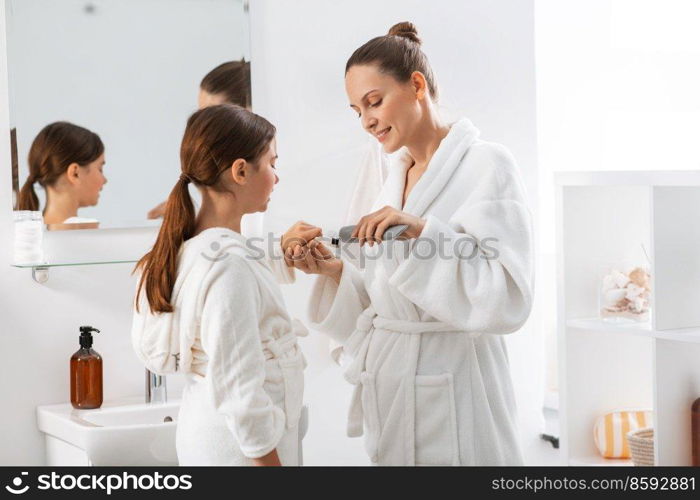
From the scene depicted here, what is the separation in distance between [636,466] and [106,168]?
138cm

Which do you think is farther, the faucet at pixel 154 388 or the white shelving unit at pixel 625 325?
the faucet at pixel 154 388

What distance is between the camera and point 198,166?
63.5 inches

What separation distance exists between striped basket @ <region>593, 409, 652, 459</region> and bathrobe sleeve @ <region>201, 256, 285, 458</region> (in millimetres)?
968

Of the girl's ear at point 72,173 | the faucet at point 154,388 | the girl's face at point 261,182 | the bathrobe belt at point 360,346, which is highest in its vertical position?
the girl's ear at point 72,173

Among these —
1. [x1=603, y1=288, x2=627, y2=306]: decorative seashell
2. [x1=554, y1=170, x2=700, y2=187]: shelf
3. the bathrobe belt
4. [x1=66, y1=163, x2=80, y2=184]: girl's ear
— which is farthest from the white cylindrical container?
[x1=603, y1=288, x2=627, y2=306]: decorative seashell

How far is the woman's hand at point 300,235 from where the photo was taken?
176 centimetres

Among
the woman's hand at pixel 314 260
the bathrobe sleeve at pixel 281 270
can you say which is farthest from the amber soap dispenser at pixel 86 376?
the woman's hand at pixel 314 260

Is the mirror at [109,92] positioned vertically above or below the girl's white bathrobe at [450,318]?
above

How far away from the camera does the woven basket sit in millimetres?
2018

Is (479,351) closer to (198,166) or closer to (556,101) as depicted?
(198,166)

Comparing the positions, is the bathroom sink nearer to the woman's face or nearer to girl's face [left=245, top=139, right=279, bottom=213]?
girl's face [left=245, top=139, right=279, bottom=213]

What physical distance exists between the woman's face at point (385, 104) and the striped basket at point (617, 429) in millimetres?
856

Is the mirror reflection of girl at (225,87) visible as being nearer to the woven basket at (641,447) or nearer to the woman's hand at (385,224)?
the woman's hand at (385,224)

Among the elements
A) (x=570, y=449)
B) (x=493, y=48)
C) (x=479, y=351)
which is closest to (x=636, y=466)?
(x=570, y=449)
